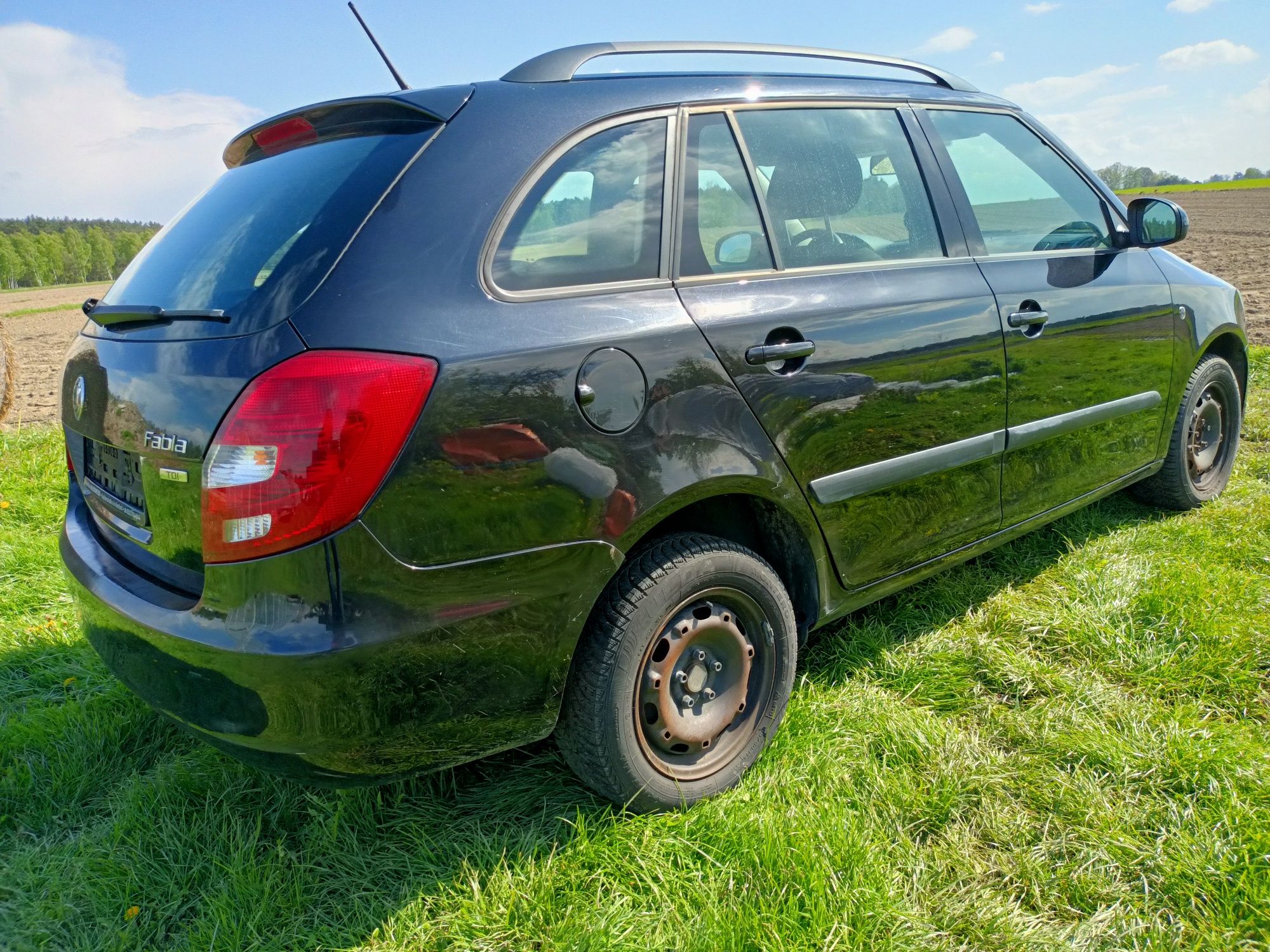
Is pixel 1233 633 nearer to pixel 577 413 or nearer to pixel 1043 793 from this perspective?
pixel 1043 793

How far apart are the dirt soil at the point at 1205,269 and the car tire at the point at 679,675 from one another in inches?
191

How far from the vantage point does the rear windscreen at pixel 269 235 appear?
1.72 m

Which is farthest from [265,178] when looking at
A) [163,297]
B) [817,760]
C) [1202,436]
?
[1202,436]

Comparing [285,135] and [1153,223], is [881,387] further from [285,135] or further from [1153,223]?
[1153,223]

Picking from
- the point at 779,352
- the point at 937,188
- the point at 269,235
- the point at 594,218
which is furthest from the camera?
the point at 937,188

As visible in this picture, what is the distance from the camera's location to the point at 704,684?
7.22 feet

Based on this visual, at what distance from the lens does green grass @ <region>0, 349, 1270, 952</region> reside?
1843mm

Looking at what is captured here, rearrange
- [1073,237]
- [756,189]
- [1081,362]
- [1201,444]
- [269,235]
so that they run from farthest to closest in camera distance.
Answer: [1201,444] → [1073,237] → [1081,362] → [756,189] → [269,235]

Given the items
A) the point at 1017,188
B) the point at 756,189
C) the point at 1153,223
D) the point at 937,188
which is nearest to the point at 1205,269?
the point at 1153,223

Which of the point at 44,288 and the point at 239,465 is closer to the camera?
the point at 239,465

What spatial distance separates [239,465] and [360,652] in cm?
41

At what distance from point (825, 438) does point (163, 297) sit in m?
1.62

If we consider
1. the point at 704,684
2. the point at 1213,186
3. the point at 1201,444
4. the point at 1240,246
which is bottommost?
the point at 704,684

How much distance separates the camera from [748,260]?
2.24 m
